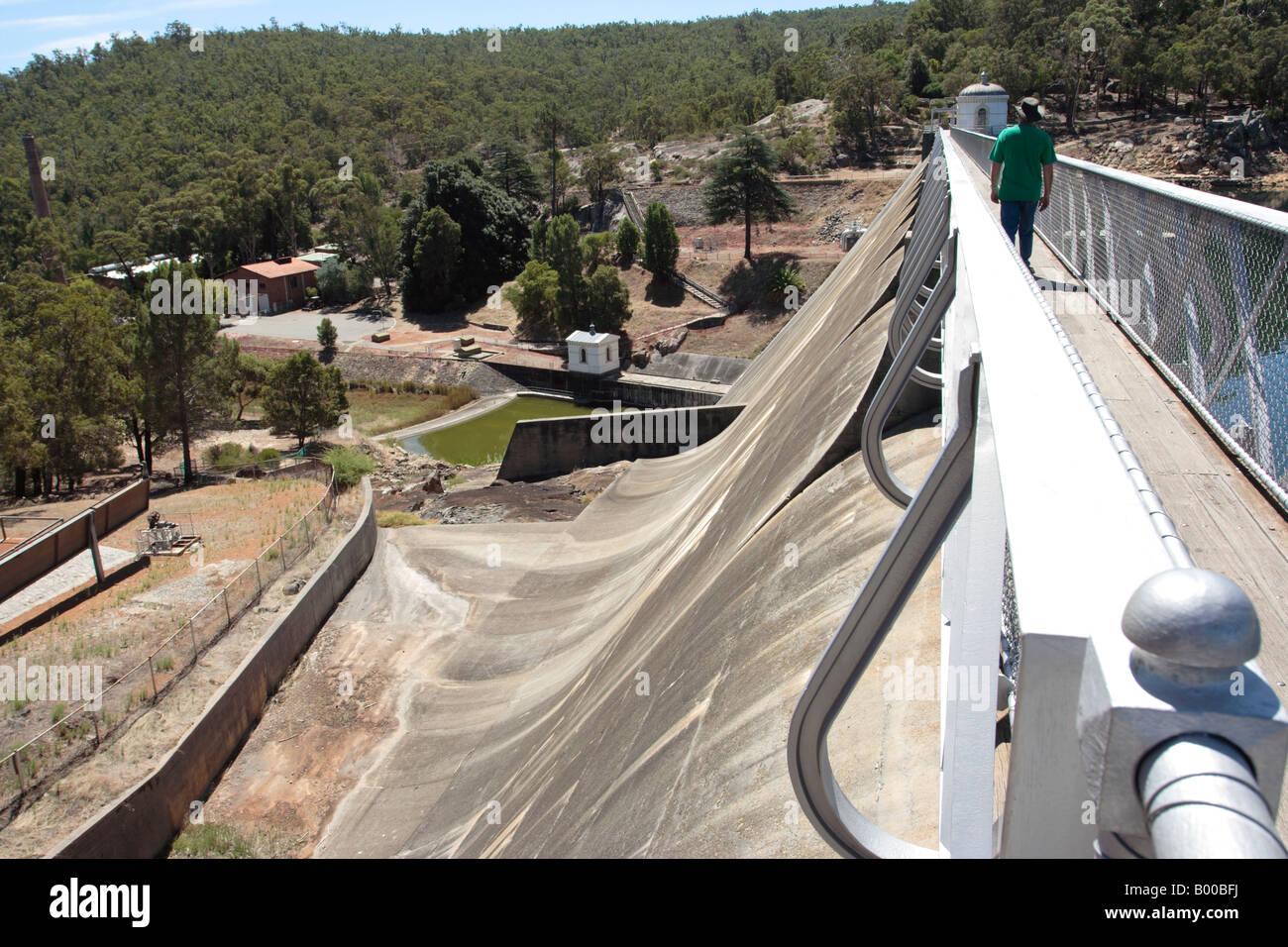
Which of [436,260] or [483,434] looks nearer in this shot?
[483,434]

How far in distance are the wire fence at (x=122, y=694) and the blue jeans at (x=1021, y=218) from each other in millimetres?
14862

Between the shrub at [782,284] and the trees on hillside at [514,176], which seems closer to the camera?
the shrub at [782,284]

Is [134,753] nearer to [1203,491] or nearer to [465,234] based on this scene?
[1203,491]

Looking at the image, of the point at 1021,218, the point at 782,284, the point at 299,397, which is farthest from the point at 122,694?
the point at 782,284

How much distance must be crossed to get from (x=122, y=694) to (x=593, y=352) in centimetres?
3159

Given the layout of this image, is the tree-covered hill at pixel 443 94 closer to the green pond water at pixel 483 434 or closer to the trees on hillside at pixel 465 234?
the trees on hillside at pixel 465 234

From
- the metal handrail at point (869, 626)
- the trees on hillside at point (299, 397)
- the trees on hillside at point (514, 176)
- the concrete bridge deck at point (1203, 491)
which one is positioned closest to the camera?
the metal handrail at point (869, 626)

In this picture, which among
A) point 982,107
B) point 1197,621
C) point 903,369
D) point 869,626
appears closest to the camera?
point 1197,621

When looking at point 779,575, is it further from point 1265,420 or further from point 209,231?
point 209,231

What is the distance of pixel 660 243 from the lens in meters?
54.1

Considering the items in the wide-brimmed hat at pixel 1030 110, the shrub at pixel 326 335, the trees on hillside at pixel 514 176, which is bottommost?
the shrub at pixel 326 335

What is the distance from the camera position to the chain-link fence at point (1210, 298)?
429cm

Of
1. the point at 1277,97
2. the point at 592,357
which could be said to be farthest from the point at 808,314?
the point at 1277,97

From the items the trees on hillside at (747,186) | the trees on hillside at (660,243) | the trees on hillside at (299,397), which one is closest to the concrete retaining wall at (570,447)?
the trees on hillside at (299,397)
